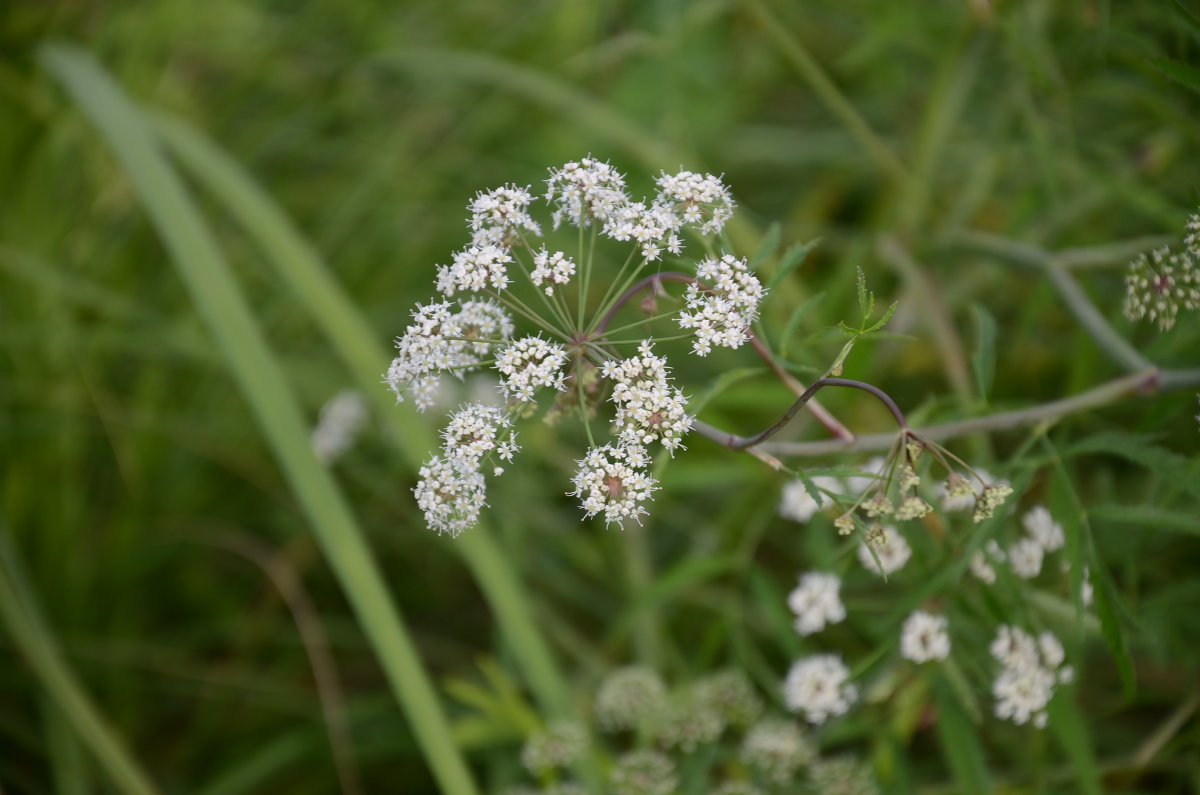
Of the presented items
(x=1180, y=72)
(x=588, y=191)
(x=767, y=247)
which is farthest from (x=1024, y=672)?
(x=588, y=191)

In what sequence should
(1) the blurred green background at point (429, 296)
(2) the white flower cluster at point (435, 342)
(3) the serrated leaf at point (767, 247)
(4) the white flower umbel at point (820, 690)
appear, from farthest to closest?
(1) the blurred green background at point (429, 296), (4) the white flower umbel at point (820, 690), (3) the serrated leaf at point (767, 247), (2) the white flower cluster at point (435, 342)

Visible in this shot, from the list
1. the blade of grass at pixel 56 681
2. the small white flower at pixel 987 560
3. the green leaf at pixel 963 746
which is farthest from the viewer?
the blade of grass at pixel 56 681

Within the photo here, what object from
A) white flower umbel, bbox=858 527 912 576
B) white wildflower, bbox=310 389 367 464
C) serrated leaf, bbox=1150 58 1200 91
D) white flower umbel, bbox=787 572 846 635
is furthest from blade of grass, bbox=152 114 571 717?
serrated leaf, bbox=1150 58 1200 91

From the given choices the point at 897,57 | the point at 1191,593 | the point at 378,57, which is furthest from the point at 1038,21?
the point at 378,57

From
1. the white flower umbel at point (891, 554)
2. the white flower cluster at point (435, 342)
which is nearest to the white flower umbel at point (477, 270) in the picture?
the white flower cluster at point (435, 342)

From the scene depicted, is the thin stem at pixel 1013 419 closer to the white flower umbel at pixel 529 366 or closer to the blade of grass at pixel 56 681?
the white flower umbel at pixel 529 366

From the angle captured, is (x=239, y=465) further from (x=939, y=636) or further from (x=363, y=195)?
(x=939, y=636)

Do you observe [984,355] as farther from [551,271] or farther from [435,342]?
[435,342]
